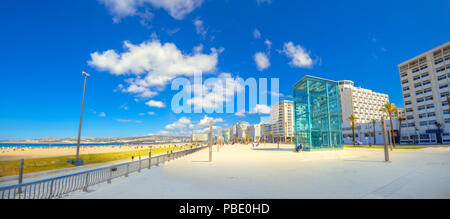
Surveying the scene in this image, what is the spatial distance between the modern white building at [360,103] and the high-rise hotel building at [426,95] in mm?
30584

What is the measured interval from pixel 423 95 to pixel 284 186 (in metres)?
79.7

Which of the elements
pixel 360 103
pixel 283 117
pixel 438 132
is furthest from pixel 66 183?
pixel 283 117

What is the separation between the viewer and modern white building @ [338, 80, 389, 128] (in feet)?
318

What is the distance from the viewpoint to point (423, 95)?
60.1m

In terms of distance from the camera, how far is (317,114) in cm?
3375

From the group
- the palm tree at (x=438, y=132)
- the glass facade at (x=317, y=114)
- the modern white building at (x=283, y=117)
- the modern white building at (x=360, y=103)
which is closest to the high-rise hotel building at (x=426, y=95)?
the palm tree at (x=438, y=132)

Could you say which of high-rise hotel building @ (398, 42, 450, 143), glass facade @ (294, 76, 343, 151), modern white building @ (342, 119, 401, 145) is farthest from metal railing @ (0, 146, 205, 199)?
modern white building @ (342, 119, 401, 145)

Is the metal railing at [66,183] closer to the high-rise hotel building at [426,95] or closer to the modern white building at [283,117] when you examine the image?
the high-rise hotel building at [426,95]

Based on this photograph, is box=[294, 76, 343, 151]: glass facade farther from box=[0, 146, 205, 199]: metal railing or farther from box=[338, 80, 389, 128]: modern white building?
box=[338, 80, 389, 128]: modern white building

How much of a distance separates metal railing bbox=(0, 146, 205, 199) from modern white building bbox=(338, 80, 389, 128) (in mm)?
105639
